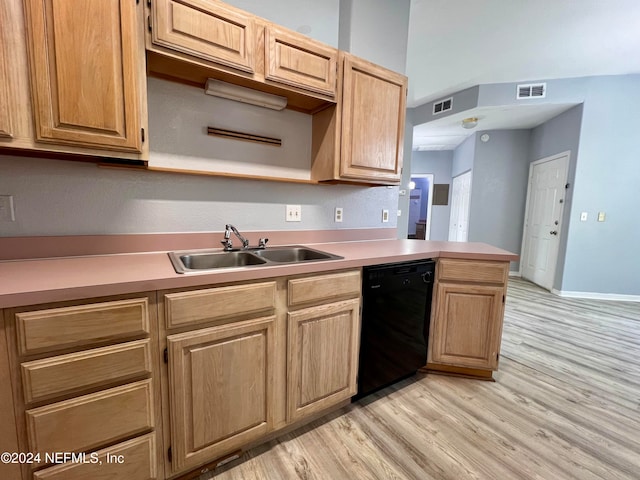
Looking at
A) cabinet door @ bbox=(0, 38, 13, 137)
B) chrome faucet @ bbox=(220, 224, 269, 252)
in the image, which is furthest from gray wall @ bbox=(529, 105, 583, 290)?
cabinet door @ bbox=(0, 38, 13, 137)

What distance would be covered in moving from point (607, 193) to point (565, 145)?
0.83 m

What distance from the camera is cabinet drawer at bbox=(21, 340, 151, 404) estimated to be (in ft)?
2.85

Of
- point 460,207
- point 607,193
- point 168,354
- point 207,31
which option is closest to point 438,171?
point 460,207

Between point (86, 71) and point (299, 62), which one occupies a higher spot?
point (299, 62)

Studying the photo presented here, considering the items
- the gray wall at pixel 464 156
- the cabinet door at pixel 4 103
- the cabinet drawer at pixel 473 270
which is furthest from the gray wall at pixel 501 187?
the cabinet door at pixel 4 103

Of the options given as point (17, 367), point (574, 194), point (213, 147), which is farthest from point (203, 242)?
point (574, 194)

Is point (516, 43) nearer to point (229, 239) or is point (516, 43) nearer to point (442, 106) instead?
point (442, 106)

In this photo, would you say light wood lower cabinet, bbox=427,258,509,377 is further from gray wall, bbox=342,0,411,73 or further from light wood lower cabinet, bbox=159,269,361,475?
gray wall, bbox=342,0,411,73

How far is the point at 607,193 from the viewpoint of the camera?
3.76 m

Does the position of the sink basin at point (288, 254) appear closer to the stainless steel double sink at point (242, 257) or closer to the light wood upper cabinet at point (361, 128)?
the stainless steel double sink at point (242, 257)

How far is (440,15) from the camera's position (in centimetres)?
254

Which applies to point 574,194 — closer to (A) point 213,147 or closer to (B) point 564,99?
(B) point 564,99

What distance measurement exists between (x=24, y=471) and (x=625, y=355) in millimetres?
3846

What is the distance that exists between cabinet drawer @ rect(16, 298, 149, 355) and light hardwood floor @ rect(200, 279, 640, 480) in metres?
0.83
